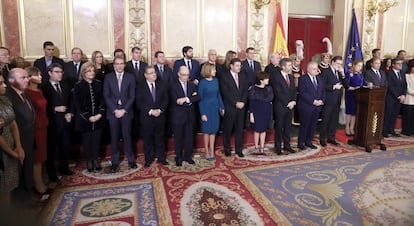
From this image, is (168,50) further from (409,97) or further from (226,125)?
(409,97)

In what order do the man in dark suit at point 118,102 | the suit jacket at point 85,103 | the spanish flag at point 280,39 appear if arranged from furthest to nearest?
1. the spanish flag at point 280,39
2. the man in dark suit at point 118,102
3. the suit jacket at point 85,103

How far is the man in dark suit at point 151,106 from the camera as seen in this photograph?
4879mm

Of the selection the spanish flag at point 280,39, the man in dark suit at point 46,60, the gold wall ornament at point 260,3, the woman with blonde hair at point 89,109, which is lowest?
the woman with blonde hair at point 89,109

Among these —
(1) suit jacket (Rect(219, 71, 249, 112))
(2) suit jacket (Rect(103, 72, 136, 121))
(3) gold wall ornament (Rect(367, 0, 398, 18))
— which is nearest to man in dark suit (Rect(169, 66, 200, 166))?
(1) suit jacket (Rect(219, 71, 249, 112))

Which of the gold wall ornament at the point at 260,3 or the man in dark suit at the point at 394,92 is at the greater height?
the gold wall ornament at the point at 260,3

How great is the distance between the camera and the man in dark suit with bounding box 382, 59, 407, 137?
22.2 ft

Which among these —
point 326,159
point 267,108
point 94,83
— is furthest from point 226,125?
point 94,83

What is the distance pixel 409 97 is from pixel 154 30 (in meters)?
5.13

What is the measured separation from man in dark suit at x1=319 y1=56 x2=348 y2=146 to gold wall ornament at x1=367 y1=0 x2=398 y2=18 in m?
3.17

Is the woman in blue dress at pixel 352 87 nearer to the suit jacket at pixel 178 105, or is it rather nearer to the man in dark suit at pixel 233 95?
the man in dark suit at pixel 233 95

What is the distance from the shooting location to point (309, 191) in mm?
4133

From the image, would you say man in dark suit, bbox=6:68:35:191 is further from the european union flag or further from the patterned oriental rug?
the european union flag

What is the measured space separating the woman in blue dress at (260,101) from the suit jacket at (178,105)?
3.05 feet

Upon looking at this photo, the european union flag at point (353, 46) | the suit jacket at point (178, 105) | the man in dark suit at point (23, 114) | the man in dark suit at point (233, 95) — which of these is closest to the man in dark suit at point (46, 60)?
the suit jacket at point (178, 105)
